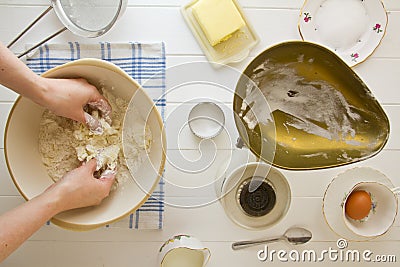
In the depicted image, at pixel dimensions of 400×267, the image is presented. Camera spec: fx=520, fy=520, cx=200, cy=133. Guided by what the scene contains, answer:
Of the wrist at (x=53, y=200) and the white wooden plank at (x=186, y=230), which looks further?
the white wooden plank at (x=186, y=230)

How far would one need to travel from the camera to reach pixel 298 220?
1063 millimetres

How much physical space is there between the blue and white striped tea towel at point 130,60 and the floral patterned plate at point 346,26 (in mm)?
310

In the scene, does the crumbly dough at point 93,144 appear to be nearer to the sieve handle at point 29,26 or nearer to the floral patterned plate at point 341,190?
the sieve handle at point 29,26

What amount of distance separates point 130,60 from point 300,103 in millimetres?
349

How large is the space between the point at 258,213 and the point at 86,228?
1.09 feet

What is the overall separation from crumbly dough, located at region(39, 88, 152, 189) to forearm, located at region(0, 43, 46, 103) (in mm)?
119

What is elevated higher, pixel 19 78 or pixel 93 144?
pixel 19 78

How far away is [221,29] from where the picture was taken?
102cm

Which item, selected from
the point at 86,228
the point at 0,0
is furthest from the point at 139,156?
the point at 0,0

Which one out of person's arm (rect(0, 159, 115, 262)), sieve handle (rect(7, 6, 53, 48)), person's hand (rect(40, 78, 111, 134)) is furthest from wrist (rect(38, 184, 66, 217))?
sieve handle (rect(7, 6, 53, 48))

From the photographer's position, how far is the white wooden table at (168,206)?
3.43ft

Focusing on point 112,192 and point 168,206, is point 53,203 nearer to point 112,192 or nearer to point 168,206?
point 112,192

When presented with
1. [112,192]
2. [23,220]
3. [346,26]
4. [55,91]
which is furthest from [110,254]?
[346,26]

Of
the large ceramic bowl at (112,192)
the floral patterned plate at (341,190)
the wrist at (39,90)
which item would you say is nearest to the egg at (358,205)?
the floral patterned plate at (341,190)
